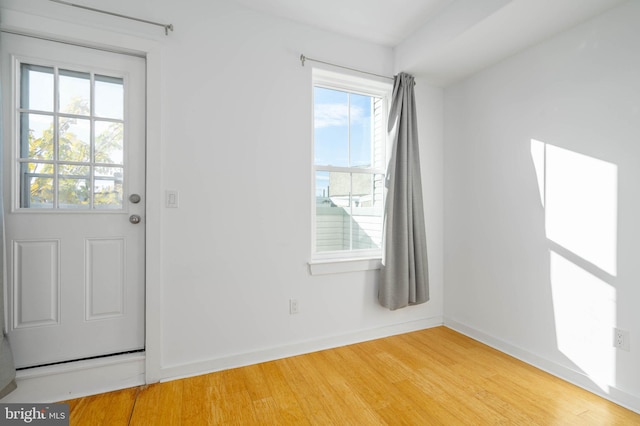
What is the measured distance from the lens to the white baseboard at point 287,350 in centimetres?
201

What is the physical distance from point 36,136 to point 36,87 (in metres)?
0.28

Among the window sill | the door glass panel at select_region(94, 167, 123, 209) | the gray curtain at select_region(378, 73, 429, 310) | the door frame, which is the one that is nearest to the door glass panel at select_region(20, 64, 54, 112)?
the door frame

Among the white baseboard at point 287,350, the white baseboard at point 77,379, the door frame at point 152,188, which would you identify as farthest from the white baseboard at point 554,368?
the white baseboard at point 77,379

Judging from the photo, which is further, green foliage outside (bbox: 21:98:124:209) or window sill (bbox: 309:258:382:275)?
window sill (bbox: 309:258:382:275)

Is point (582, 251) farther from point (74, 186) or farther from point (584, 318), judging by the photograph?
point (74, 186)

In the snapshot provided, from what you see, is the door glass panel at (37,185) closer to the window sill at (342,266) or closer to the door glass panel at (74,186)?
the door glass panel at (74,186)

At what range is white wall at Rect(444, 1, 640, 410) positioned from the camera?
177 cm

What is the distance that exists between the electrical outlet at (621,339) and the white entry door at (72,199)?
2923 mm

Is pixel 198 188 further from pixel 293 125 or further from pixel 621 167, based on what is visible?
pixel 621 167

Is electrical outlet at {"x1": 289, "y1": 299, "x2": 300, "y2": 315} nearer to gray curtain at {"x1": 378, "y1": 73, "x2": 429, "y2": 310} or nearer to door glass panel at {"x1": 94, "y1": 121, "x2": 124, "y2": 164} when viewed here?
gray curtain at {"x1": 378, "y1": 73, "x2": 429, "y2": 310}

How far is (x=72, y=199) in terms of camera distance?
6.04 feet

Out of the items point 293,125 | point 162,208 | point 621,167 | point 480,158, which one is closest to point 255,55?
point 293,125
